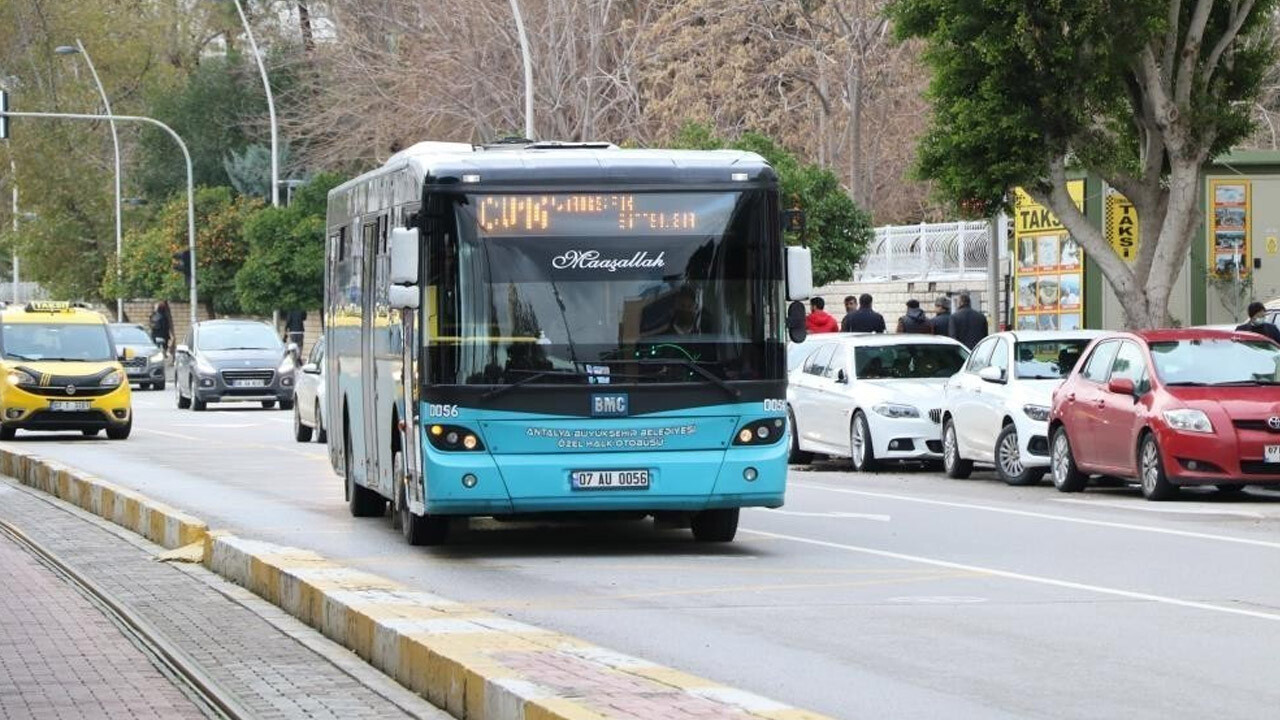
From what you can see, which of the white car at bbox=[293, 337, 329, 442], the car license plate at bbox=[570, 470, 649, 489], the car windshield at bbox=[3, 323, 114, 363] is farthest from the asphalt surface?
the car windshield at bbox=[3, 323, 114, 363]

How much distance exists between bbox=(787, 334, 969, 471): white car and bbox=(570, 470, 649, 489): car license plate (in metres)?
12.1

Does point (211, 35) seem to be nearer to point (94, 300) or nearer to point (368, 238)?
point (94, 300)

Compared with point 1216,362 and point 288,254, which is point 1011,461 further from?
point 288,254

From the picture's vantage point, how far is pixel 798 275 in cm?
1689

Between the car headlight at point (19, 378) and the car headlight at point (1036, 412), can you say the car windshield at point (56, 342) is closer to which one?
the car headlight at point (19, 378)

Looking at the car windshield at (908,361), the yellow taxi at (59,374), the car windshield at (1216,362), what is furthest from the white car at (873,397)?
the yellow taxi at (59,374)

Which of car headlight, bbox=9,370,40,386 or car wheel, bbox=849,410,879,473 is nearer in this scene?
car wheel, bbox=849,410,879,473

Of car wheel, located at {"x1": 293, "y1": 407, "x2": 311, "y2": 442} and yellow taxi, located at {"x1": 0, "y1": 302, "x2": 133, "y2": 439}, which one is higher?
yellow taxi, located at {"x1": 0, "y1": 302, "x2": 133, "y2": 439}

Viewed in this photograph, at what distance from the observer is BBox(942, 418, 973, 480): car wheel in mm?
27219

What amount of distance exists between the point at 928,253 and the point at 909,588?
30.3m

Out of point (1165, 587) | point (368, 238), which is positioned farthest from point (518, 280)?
point (1165, 587)

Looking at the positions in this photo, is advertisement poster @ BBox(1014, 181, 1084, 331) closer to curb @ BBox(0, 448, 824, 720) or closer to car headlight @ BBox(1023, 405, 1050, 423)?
car headlight @ BBox(1023, 405, 1050, 423)

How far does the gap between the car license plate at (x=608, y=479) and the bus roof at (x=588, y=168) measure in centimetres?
189

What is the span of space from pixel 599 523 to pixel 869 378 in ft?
30.5
